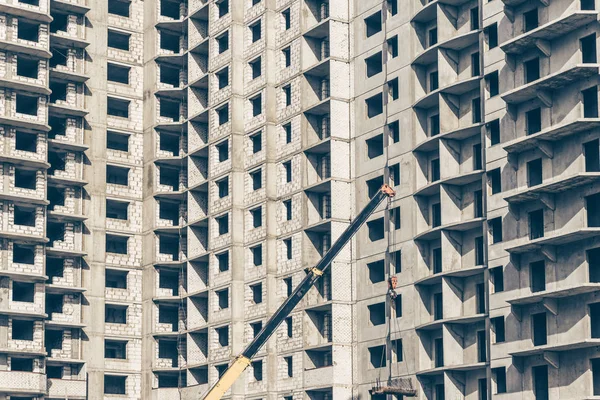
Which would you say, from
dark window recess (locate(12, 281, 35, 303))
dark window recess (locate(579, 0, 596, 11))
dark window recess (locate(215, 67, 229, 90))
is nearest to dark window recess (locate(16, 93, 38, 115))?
dark window recess (locate(12, 281, 35, 303))

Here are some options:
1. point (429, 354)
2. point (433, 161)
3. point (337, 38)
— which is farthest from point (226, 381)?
point (337, 38)

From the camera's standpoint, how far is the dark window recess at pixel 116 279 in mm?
112062

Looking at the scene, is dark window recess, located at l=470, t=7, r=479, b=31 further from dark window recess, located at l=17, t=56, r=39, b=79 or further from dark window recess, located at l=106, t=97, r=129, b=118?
dark window recess, located at l=106, t=97, r=129, b=118

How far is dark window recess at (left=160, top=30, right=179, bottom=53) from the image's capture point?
382 ft

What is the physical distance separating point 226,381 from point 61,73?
3399 centimetres

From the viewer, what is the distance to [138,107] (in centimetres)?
11575

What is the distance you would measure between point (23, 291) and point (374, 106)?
1159 inches

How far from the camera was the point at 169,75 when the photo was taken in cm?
11694

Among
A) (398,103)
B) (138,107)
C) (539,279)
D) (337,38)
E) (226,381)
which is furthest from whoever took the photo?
(138,107)

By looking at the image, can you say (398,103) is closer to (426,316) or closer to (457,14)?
(457,14)

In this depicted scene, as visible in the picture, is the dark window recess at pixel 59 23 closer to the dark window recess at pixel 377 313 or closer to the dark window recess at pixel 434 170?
the dark window recess at pixel 377 313

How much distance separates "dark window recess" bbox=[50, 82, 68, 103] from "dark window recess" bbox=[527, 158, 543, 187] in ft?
145

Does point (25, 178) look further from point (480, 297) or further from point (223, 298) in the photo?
point (480, 297)

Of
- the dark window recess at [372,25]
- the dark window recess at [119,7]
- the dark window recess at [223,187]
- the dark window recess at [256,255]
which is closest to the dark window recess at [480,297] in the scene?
the dark window recess at [372,25]
